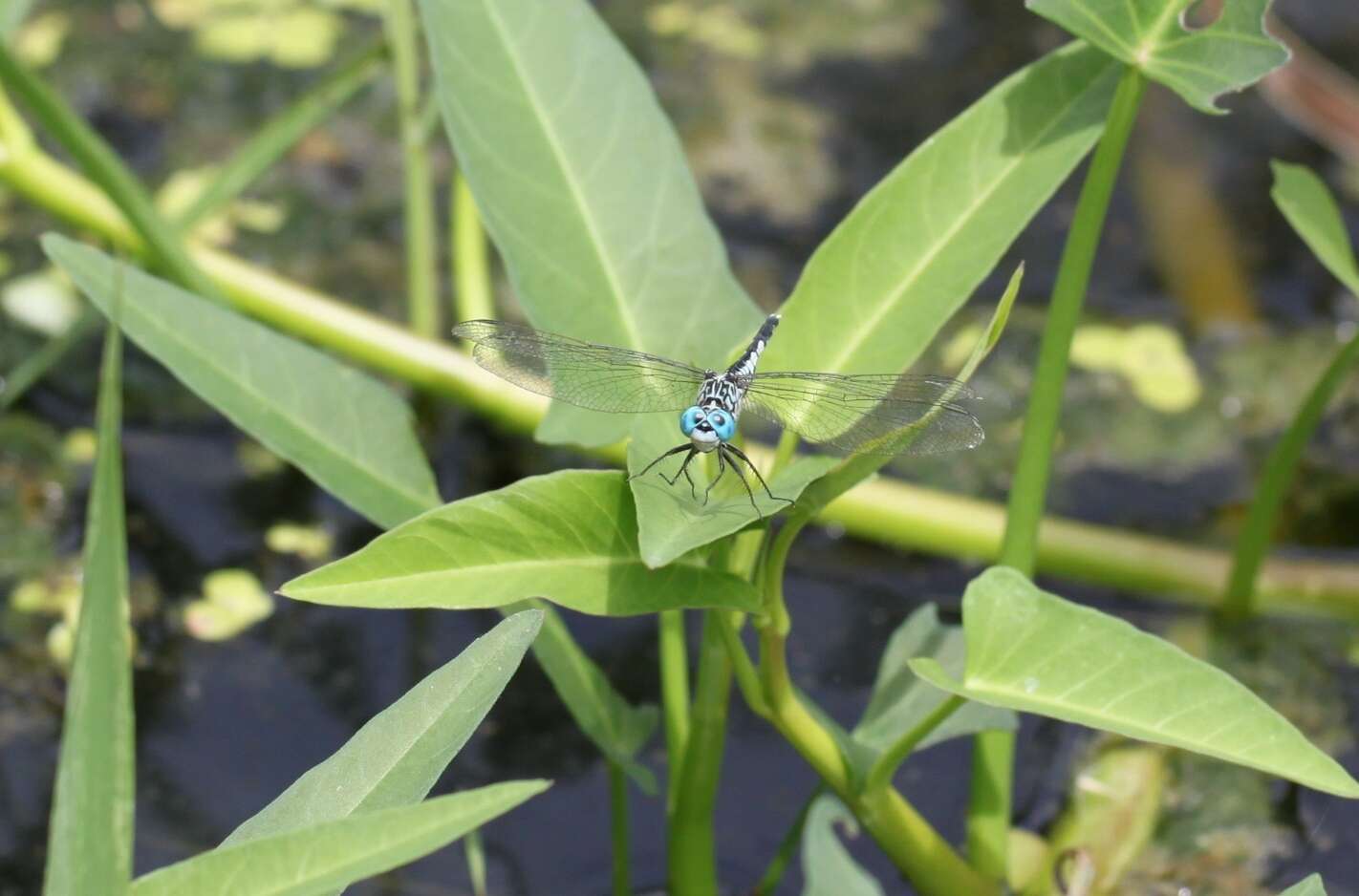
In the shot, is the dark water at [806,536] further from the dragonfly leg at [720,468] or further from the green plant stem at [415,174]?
the dragonfly leg at [720,468]

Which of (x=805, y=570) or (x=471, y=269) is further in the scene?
(x=471, y=269)

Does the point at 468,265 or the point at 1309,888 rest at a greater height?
the point at 468,265

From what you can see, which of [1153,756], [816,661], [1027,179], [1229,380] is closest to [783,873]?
[816,661]

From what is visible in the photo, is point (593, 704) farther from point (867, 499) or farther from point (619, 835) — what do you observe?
point (867, 499)

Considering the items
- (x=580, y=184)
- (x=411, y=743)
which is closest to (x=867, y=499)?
(x=580, y=184)

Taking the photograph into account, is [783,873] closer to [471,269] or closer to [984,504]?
[984,504]
